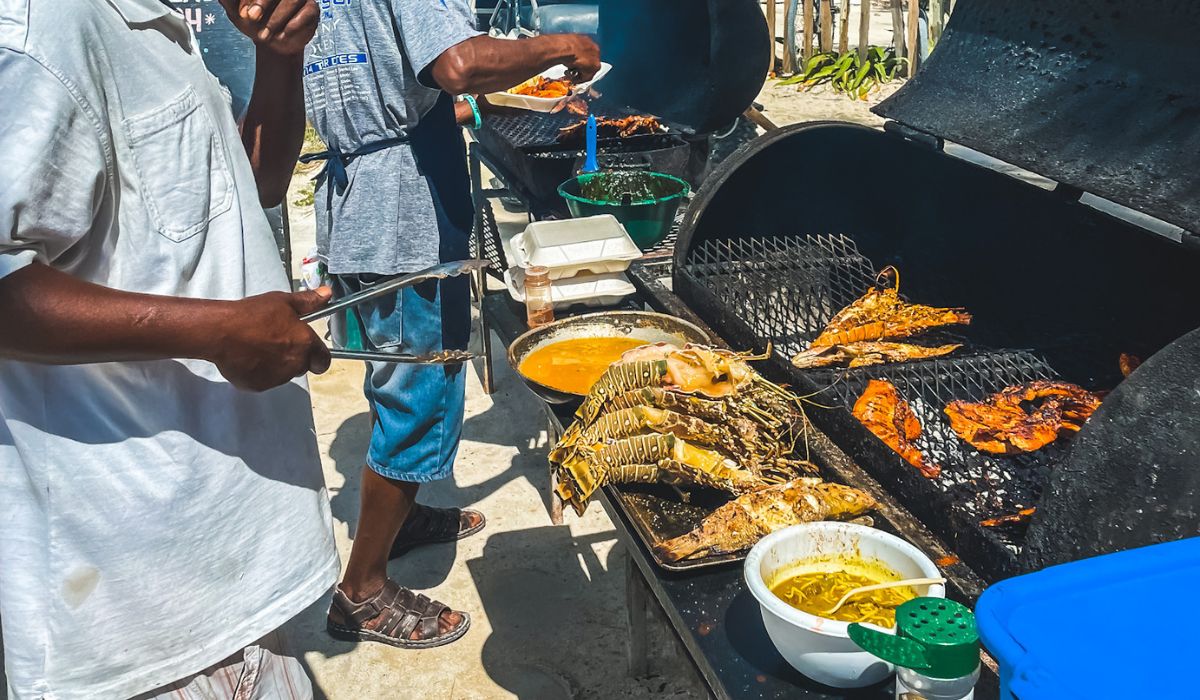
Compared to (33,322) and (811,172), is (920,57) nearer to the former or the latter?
(811,172)

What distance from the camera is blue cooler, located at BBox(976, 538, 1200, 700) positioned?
1.11m

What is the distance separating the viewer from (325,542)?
7.02 feet

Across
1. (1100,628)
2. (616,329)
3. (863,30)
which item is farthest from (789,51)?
(1100,628)

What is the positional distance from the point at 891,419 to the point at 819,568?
0.84m

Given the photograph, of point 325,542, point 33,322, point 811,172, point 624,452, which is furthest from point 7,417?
point 811,172

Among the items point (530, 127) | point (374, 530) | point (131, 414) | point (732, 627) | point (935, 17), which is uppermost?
point (131, 414)

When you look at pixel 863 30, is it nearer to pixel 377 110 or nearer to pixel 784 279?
pixel 784 279

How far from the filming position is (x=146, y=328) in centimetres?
160

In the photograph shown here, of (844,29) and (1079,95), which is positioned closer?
(1079,95)

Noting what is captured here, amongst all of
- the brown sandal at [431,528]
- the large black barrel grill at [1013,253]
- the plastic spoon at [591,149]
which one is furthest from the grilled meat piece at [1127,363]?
the brown sandal at [431,528]

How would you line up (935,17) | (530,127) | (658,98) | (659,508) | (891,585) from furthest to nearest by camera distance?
(935,17) → (658,98) → (530,127) → (659,508) → (891,585)

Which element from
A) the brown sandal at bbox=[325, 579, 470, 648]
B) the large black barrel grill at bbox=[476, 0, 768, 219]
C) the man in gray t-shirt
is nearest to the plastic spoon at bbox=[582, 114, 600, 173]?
the large black barrel grill at bbox=[476, 0, 768, 219]

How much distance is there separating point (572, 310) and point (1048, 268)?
1.77 metres

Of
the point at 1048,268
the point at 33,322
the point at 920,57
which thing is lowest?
the point at 920,57
